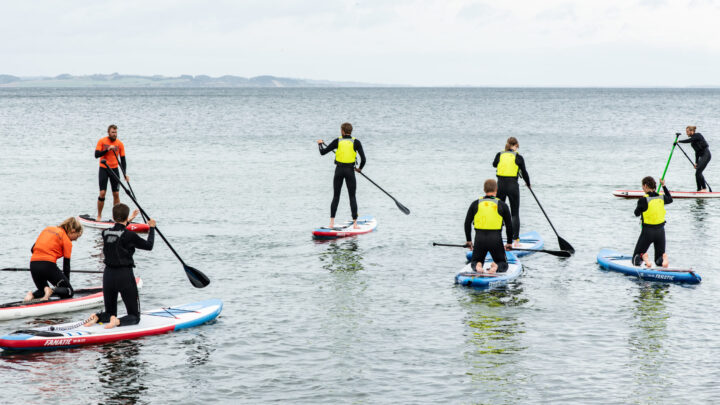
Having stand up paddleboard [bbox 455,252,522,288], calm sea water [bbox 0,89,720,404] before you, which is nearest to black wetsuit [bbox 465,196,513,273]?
Result: stand up paddleboard [bbox 455,252,522,288]

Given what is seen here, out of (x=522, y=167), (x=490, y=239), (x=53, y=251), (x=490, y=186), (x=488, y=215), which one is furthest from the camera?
(x=522, y=167)

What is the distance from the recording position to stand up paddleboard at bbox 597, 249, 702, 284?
13148mm

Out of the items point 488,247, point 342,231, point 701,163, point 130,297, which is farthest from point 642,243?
point 701,163

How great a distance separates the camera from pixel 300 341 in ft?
34.3

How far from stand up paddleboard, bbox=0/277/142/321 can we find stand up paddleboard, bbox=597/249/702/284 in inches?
357

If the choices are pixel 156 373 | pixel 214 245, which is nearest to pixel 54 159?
pixel 214 245

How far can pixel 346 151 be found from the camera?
1702cm

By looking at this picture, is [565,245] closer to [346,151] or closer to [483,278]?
[483,278]

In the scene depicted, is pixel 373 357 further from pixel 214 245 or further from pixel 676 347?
pixel 214 245

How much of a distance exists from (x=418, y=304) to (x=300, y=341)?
2477 mm

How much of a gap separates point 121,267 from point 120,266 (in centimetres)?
4

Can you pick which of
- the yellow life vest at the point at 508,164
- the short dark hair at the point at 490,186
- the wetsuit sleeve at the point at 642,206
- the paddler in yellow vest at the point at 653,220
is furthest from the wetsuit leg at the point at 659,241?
the short dark hair at the point at 490,186

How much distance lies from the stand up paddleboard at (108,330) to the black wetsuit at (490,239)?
4.49 metres

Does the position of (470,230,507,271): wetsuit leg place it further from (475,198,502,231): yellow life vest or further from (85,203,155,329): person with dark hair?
(85,203,155,329): person with dark hair
